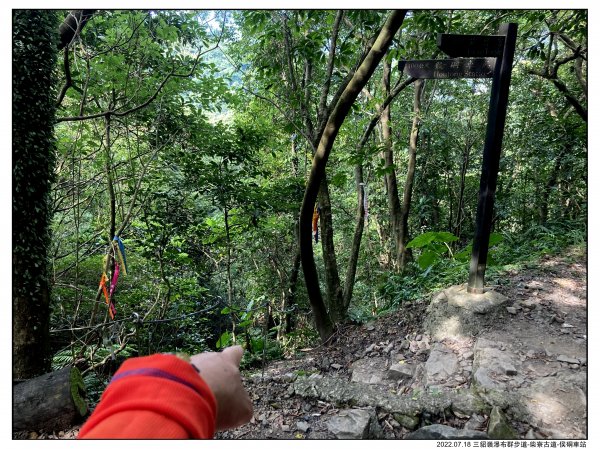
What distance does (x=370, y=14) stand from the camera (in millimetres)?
3975

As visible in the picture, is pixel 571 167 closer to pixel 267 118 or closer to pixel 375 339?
pixel 375 339

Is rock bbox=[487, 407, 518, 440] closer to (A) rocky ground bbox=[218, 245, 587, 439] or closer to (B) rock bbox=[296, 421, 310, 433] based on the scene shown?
(A) rocky ground bbox=[218, 245, 587, 439]

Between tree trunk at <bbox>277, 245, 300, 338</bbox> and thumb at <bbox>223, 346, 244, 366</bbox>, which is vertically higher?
thumb at <bbox>223, 346, 244, 366</bbox>

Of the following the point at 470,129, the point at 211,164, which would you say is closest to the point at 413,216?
the point at 470,129

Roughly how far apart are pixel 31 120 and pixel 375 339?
4.25 m

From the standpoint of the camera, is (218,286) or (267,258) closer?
(267,258)

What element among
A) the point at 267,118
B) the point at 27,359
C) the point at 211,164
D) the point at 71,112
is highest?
the point at 267,118

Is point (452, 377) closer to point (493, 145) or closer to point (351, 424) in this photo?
point (351, 424)

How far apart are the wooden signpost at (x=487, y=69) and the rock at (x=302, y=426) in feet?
8.68

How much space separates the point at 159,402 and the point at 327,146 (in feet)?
11.4

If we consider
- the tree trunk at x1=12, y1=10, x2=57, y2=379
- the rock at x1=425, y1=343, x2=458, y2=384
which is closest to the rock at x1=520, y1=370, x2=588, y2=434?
the rock at x1=425, y1=343, x2=458, y2=384

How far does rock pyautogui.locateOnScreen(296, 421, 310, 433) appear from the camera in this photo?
2.71 meters

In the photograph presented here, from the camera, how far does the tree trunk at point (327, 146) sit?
3265mm

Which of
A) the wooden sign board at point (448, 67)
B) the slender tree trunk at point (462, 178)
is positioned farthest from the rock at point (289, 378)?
the slender tree trunk at point (462, 178)
